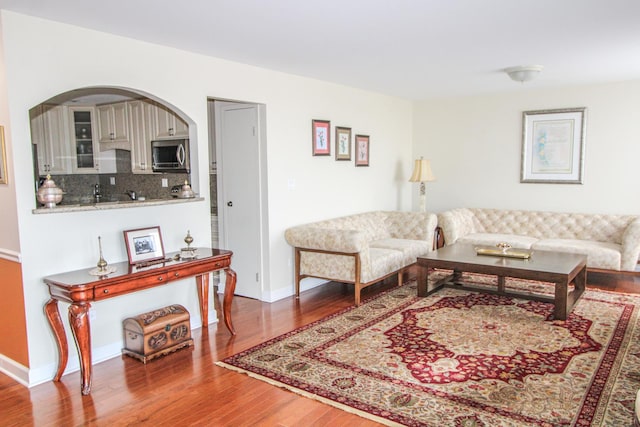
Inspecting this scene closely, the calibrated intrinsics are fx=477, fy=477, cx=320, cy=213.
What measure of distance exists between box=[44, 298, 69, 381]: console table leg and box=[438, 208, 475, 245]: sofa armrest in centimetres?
455

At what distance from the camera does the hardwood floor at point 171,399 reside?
268 cm

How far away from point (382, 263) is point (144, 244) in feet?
8.04

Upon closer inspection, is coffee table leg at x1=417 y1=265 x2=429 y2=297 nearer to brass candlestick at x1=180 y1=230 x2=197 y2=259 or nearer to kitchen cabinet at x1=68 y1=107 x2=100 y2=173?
brass candlestick at x1=180 y1=230 x2=197 y2=259

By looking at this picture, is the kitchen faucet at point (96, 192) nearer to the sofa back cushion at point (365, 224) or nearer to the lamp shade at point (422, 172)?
the sofa back cushion at point (365, 224)

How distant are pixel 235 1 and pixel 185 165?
255 centimetres

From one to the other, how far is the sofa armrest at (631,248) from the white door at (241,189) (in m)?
4.00

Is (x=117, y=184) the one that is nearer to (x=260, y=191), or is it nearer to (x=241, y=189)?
(x=241, y=189)

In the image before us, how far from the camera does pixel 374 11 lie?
2.97 m

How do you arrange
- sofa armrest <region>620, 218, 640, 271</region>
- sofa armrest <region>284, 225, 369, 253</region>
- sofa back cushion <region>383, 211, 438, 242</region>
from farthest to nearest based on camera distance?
sofa back cushion <region>383, 211, 438, 242</region>
sofa armrest <region>620, 218, 640, 271</region>
sofa armrest <region>284, 225, 369, 253</region>

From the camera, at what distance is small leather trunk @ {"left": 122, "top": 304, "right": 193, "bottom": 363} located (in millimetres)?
3479

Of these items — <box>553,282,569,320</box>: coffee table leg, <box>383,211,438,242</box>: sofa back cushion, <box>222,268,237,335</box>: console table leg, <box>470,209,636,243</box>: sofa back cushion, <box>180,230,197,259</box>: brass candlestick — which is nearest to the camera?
<box>180,230,197,259</box>: brass candlestick

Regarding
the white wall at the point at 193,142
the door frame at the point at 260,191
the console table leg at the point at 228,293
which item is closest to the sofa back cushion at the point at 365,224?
the white wall at the point at 193,142

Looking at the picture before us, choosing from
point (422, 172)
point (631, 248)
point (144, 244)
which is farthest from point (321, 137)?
point (631, 248)

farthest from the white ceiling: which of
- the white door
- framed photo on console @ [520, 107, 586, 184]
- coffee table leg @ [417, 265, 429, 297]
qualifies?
coffee table leg @ [417, 265, 429, 297]
